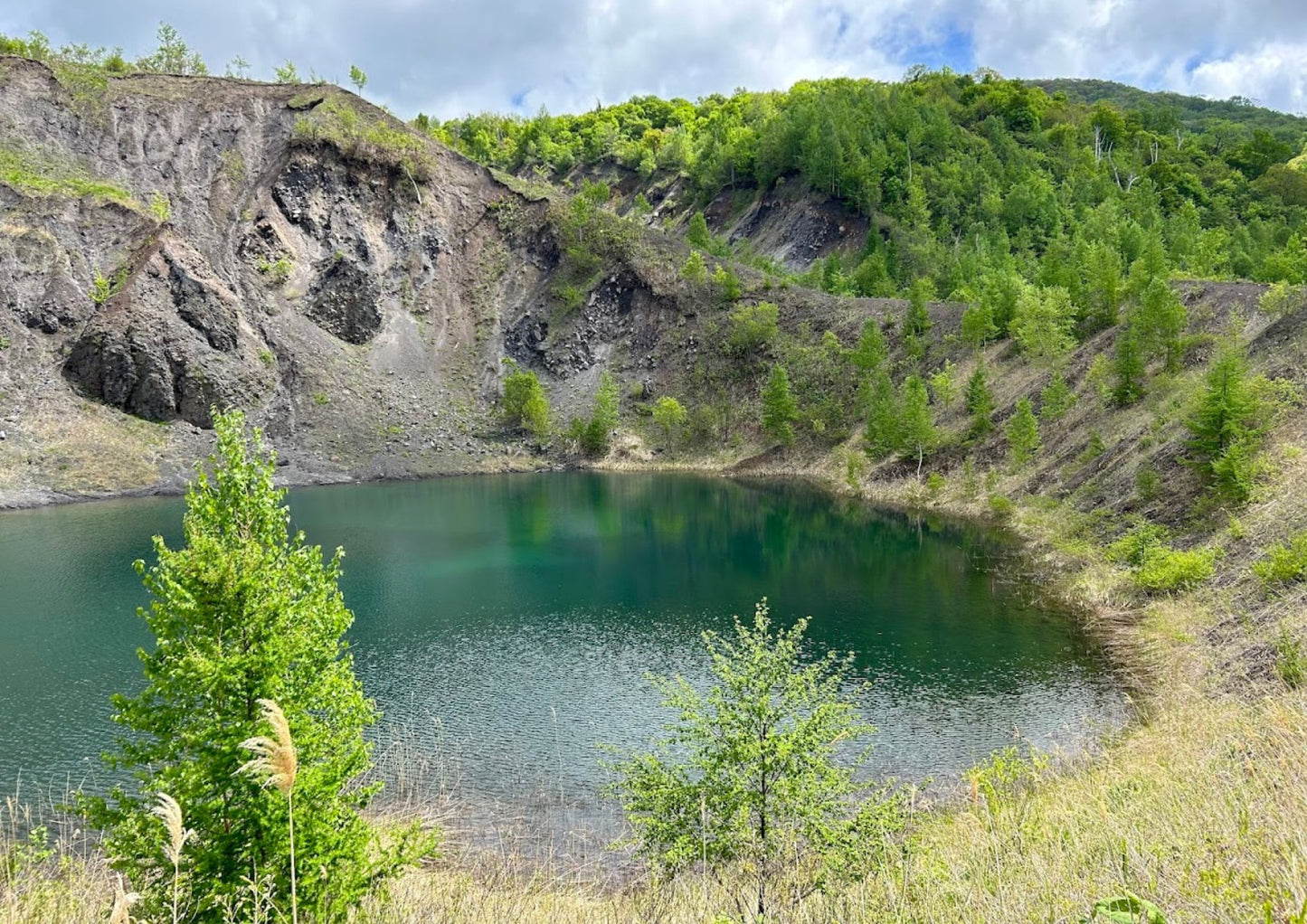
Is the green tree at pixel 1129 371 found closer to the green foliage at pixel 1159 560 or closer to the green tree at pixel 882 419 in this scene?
the green tree at pixel 882 419

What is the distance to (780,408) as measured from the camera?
249ft

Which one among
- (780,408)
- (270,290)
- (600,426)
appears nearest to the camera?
(780,408)

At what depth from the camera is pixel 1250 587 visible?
87.4 ft

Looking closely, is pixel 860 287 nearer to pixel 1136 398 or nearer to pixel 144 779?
pixel 1136 398

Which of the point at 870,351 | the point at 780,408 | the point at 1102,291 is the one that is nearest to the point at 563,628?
the point at 780,408

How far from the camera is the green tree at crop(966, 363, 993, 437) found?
2362 inches

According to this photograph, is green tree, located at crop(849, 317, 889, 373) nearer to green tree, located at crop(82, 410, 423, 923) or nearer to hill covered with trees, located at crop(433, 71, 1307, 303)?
Result: hill covered with trees, located at crop(433, 71, 1307, 303)

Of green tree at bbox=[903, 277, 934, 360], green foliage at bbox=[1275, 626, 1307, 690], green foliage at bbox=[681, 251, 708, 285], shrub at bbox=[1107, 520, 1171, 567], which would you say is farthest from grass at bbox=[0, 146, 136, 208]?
green foliage at bbox=[1275, 626, 1307, 690]

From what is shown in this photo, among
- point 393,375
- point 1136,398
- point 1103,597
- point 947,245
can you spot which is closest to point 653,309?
point 393,375

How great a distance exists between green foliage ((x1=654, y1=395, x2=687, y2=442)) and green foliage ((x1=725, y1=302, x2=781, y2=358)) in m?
8.89

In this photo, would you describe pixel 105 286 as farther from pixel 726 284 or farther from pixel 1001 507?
pixel 1001 507

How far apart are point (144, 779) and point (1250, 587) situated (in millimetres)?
30266

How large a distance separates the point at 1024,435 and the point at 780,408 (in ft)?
85.8

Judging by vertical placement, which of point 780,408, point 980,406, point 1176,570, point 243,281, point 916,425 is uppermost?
point 243,281
